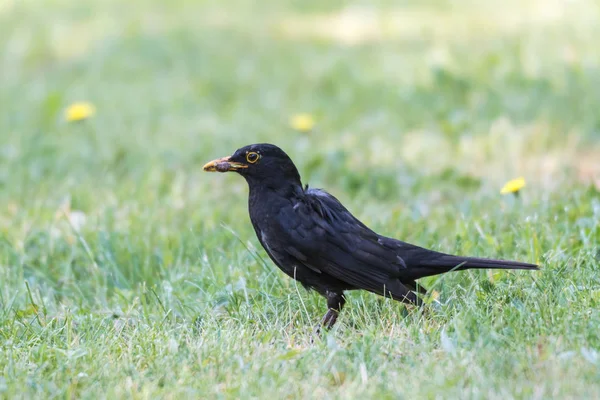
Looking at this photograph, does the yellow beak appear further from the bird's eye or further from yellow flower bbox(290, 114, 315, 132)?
yellow flower bbox(290, 114, 315, 132)

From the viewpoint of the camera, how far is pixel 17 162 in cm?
687

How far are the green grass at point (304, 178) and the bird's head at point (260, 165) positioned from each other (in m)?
0.51

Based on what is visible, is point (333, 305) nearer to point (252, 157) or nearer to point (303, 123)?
point (252, 157)

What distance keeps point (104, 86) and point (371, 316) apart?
5612mm

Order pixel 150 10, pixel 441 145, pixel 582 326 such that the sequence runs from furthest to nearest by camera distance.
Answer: pixel 150 10, pixel 441 145, pixel 582 326

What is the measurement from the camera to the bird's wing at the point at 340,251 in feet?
12.7

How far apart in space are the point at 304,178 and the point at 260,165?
2.43m

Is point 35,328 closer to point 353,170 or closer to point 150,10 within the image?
point 353,170

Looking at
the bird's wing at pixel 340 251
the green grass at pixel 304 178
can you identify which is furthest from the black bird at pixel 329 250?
the green grass at pixel 304 178

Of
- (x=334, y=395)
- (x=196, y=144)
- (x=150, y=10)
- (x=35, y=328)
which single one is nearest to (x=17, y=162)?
(x=196, y=144)

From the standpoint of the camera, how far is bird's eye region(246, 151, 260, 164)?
4176 mm

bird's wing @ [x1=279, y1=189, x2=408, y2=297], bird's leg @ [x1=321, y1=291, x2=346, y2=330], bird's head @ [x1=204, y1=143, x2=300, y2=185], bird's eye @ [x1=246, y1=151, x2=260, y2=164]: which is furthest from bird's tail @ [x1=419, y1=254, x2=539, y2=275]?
bird's eye @ [x1=246, y1=151, x2=260, y2=164]

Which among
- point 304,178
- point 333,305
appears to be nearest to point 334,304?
point 333,305

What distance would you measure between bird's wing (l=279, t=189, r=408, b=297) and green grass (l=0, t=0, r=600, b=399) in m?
0.16
